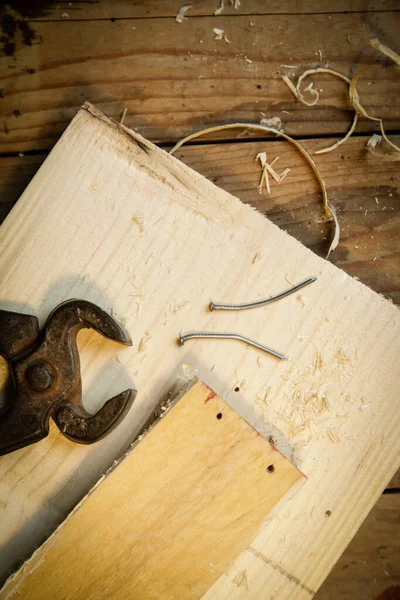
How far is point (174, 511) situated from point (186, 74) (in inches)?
35.1

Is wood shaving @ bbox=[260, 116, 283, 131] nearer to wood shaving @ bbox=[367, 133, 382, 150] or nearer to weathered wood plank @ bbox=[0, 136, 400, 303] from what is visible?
weathered wood plank @ bbox=[0, 136, 400, 303]

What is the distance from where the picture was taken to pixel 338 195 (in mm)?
1104

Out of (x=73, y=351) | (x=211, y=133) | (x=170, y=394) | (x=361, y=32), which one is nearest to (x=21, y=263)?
(x=73, y=351)

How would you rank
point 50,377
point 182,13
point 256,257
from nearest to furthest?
point 50,377
point 256,257
point 182,13

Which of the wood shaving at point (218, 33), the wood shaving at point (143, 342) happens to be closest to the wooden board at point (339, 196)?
the wood shaving at point (218, 33)

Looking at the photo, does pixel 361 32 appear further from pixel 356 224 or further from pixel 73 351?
pixel 73 351

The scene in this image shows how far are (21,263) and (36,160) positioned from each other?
0.84ft

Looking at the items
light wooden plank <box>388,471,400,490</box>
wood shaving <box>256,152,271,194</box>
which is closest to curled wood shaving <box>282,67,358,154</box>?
wood shaving <box>256,152,271,194</box>

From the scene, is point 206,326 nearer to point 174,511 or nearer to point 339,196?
point 174,511

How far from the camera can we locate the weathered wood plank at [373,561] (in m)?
1.12

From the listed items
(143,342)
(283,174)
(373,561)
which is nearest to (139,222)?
(143,342)

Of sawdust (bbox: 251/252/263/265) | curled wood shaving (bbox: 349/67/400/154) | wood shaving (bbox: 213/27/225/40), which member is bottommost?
sawdust (bbox: 251/252/263/265)

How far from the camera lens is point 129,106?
3.49 ft

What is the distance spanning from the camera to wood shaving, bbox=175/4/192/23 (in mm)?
1074
